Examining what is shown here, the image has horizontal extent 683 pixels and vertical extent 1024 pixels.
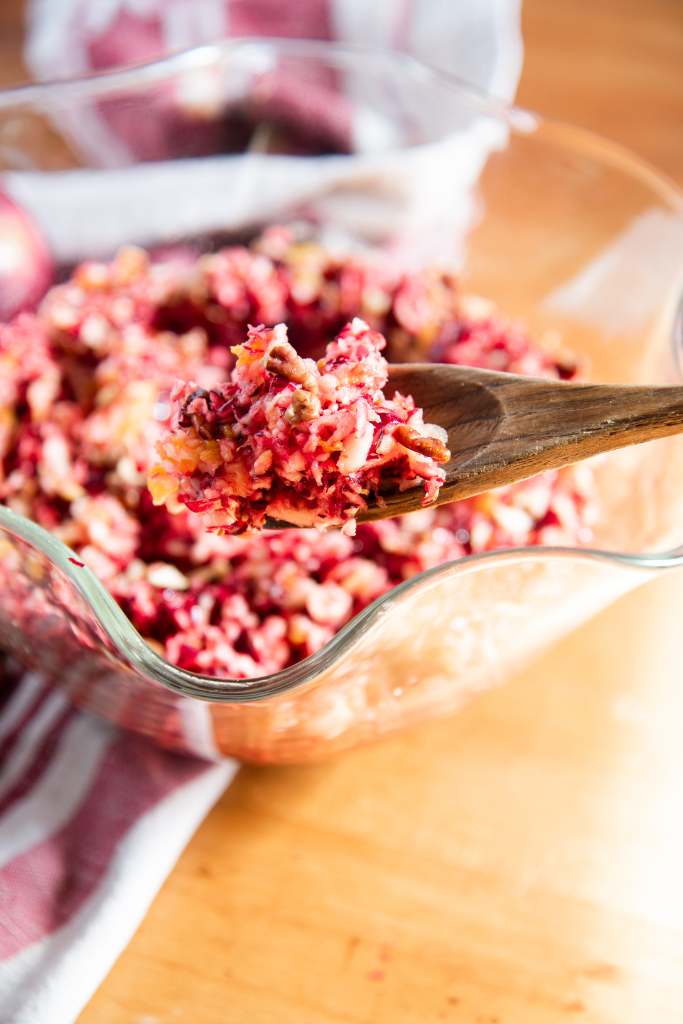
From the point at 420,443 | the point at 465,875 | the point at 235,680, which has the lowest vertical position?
the point at 465,875

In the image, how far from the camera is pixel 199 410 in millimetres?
643

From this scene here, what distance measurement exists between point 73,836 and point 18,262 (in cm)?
65

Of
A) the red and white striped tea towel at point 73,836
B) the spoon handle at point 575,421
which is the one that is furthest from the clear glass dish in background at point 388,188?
the spoon handle at point 575,421

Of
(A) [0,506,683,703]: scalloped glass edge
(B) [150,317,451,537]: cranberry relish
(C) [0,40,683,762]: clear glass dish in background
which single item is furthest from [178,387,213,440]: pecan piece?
(C) [0,40,683,762]: clear glass dish in background

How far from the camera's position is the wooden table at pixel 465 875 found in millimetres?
725

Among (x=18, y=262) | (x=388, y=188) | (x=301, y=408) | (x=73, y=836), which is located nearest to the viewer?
(x=301, y=408)

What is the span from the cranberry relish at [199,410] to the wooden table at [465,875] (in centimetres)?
14

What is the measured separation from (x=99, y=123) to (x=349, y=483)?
0.81m

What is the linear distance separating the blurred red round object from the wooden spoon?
584 mm

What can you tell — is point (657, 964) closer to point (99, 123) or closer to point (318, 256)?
point (318, 256)

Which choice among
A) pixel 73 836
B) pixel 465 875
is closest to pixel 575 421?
pixel 465 875

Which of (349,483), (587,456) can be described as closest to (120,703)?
(349,483)

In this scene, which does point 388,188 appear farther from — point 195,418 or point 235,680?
point 235,680

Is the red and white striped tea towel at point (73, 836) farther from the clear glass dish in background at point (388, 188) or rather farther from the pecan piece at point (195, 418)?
the pecan piece at point (195, 418)
